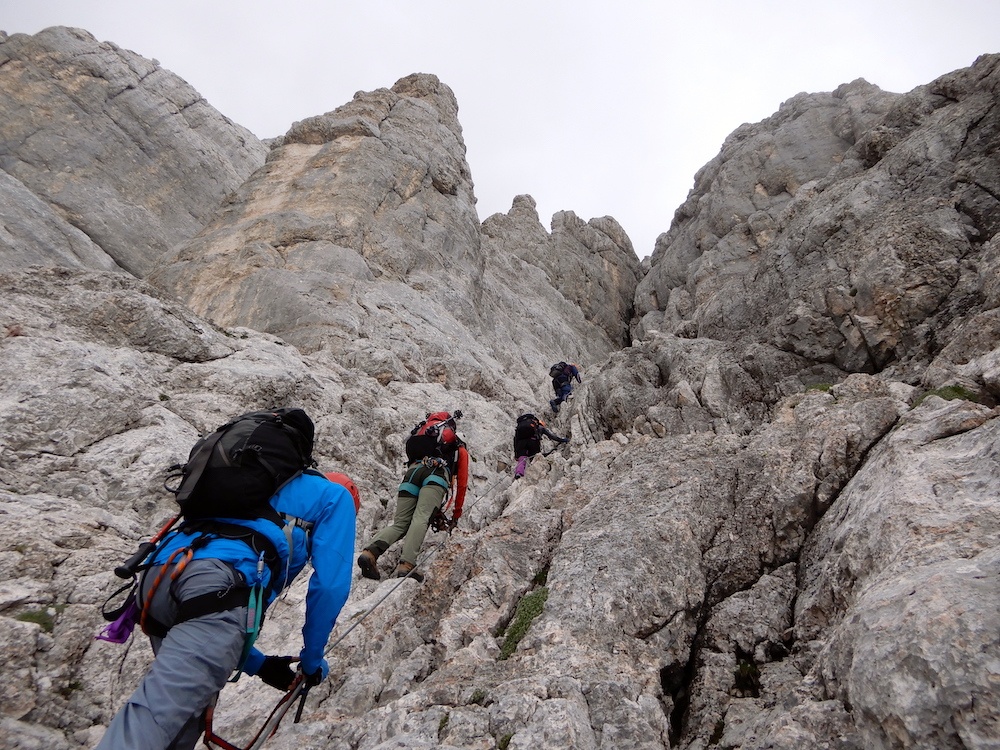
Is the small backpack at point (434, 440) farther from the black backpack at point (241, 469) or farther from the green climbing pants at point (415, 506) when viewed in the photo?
the black backpack at point (241, 469)

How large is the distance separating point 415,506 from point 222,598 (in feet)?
23.7

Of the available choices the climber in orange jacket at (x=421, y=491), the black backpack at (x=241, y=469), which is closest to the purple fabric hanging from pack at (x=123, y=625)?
the black backpack at (x=241, y=469)

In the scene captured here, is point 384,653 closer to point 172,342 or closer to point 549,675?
point 549,675

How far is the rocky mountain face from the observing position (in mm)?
6090

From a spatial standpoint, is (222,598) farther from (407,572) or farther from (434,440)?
(434,440)

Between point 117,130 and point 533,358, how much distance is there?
138 feet

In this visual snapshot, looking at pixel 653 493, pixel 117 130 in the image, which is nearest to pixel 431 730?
pixel 653 493

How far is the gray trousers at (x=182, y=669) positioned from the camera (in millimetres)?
4254

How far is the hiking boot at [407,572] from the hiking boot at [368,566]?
0.51 m

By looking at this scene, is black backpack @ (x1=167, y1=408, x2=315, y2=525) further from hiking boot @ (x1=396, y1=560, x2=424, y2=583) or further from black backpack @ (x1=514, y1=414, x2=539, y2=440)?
black backpack @ (x1=514, y1=414, x2=539, y2=440)

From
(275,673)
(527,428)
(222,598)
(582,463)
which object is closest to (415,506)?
(582,463)

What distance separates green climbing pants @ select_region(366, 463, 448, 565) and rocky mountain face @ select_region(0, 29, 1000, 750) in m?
0.66

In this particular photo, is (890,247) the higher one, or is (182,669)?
(890,247)

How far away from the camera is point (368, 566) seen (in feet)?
35.7
